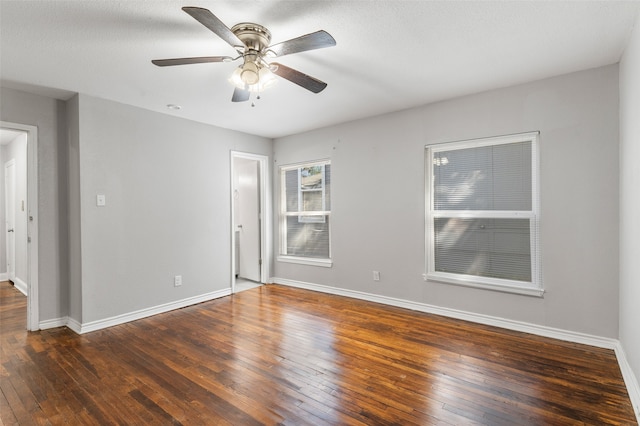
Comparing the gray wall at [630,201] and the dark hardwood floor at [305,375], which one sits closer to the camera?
the dark hardwood floor at [305,375]

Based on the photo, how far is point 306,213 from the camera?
199 inches

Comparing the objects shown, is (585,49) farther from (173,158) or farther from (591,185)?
(173,158)

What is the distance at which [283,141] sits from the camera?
17.3ft

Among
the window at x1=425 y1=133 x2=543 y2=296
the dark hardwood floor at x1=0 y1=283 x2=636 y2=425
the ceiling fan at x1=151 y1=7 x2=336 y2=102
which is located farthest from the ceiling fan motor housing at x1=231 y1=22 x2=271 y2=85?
the window at x1=425 y1=133 x2=543 y2=296

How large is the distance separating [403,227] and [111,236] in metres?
3.41

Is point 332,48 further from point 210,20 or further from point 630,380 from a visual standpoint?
point 630,380

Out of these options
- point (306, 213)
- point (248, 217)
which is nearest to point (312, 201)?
point (306, 213)

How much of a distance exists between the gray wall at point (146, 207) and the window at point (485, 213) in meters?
2.95

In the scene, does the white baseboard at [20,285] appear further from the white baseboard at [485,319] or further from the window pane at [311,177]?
the window pane at [311,177]

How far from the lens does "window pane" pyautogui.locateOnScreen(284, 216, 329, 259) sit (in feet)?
16.0

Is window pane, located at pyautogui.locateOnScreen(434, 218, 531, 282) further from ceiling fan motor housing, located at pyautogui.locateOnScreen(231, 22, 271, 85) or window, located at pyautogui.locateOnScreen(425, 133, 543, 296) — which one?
ceiling fan motor housing, located at pyautogui.locateOnScreen(231, 22, 271, 85)

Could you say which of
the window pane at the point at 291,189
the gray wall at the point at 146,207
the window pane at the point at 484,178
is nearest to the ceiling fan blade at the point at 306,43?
the window pane at the point at 484,178

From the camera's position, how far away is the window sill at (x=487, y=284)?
309cm

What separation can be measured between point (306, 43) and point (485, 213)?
2620mm
